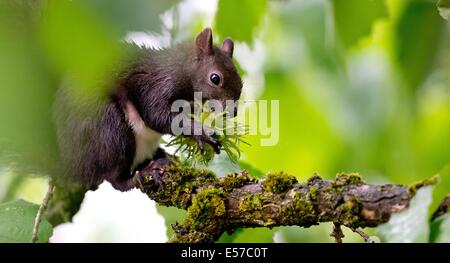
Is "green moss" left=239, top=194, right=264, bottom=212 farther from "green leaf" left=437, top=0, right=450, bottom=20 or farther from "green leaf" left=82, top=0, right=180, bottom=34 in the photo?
"green leaf" left=82, top=0, right=180, bottom=34

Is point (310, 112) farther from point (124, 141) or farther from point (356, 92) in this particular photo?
point (124, 141)

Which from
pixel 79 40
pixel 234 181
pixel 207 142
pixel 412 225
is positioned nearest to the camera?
pixel 79 40

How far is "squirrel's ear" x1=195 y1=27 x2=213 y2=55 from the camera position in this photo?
1814 mm

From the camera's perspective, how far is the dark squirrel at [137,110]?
161 cm

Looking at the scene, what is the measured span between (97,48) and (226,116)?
1.26 meters

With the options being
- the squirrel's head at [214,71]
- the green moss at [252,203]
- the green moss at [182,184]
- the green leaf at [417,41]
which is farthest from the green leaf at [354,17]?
the squirrel's head at [214,71]

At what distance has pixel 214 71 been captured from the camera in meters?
1.86

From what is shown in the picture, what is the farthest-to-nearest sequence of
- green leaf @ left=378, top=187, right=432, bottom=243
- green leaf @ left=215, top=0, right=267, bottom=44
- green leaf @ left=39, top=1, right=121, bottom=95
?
1. green leaf @ left=215, top=0, right=267, bottom=44
2. green leaf @ left=378, top=187, right=432, bottom=243
3. green leaf @ left=39, top=1, right=121, bottom=95

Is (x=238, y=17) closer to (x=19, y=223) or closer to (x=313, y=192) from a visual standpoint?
(x=313, y=192)

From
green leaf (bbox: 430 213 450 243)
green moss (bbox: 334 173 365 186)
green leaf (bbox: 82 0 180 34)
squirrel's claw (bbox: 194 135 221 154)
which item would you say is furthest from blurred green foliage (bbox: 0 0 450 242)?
green leaf (bbox: 82 0 180 34)

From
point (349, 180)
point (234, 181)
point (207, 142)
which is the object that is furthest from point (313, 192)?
point (207, 142)

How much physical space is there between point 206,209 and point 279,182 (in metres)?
0.18

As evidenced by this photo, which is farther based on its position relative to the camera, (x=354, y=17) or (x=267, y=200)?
(x=267, y=200)

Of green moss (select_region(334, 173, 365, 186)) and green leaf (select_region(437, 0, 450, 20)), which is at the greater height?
green leaf (select_region(437, 0, 450, 20))
